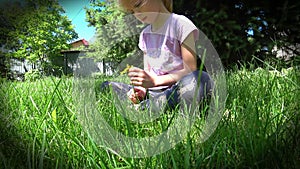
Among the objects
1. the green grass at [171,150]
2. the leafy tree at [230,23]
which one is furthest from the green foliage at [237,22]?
the green grass at [171,150]

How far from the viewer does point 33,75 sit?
35.8 inches

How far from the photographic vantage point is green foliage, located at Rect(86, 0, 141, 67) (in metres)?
0.59

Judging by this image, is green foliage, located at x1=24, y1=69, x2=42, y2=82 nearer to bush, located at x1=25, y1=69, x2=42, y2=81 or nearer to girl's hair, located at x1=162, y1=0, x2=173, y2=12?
bush, located at x1=25, y1=69, x2=42, y2=81

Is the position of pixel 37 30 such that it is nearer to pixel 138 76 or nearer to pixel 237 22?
pixel 138 76

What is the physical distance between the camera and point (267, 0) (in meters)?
1.31

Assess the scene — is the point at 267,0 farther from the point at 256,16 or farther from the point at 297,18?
the point at 297,18

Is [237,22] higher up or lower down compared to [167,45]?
higher up

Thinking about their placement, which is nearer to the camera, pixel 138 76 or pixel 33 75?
pixel 138 76

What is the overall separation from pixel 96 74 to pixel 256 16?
782 millimetres

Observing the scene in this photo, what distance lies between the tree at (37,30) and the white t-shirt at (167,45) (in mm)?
186

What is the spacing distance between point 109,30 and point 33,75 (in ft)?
1.38

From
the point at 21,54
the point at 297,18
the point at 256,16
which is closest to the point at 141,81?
the point at 21,54

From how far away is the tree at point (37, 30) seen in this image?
2.31ft

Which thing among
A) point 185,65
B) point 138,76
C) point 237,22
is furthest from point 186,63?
point 237,22
